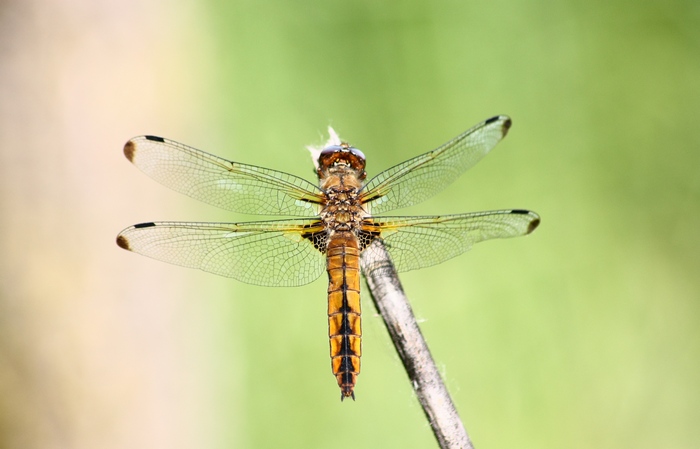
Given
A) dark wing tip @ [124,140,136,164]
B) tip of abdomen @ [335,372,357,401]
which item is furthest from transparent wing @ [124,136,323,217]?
tip of abdomen @ [335,372,357,401]

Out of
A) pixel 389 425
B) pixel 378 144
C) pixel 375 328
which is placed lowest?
pixel 375 328

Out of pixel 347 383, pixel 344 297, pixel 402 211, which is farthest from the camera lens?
pixel 402 211

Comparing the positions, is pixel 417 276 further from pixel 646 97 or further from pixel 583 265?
pixel 646 97

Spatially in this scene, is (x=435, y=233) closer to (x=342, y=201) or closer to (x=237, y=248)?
(x=342, y=201)

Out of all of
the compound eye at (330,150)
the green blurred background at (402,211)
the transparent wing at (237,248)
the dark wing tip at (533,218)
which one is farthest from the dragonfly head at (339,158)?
the green blurred background at (402,211)

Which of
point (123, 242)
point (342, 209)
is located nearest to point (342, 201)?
point (342, 209)

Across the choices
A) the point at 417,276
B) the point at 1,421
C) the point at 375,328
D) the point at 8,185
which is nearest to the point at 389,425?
the point at 417,276
